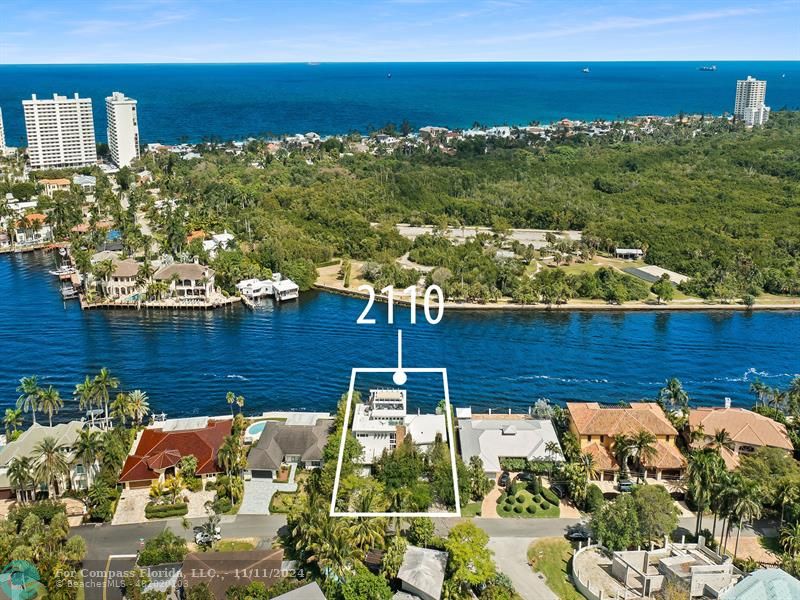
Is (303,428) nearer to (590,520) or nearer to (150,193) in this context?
(590,520)

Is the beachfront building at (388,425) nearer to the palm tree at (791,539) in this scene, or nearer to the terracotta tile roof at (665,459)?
the terracotta tile roof at (665,459)

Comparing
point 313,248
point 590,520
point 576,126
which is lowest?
point 590,520

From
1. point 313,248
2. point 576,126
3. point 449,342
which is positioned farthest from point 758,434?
point 576,126

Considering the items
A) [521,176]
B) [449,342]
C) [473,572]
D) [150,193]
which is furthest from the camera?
[521,176]

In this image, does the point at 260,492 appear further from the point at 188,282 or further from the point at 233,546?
Result: the point at 188,282

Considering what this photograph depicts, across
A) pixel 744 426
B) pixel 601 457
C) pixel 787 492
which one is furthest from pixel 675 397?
pixel 787 492

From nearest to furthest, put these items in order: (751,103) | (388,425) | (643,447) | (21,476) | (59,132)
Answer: (21,476), (643,447), (388,425), (59,132), (751,103)

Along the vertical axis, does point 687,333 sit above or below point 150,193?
below
